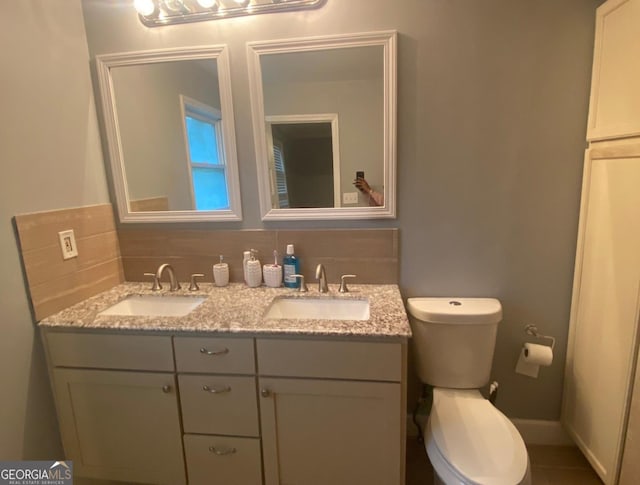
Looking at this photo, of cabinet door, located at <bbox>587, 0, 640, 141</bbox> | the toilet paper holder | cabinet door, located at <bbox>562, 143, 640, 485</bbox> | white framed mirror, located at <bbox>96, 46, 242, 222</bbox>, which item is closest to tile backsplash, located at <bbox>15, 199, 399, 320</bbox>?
white framed mirror, located at <bbox>96, 46, 242, 222</bbox>

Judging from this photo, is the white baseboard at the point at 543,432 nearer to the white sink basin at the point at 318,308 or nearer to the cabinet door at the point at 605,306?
the cabinet door at the point at 605,306

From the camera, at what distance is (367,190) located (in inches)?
63.2

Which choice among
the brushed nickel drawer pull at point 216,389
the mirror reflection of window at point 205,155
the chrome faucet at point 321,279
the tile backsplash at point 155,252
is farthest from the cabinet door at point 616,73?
the brushed nickel drawer pull at point 216,389

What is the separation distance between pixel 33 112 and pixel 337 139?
4.06ft

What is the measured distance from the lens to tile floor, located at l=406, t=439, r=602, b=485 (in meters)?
1.54

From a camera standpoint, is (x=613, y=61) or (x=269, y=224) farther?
(x=269, y=224)

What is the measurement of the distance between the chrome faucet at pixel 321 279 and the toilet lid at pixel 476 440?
671 millimetres

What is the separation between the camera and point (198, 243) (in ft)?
5.78

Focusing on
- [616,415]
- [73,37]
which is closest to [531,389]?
[616,415]

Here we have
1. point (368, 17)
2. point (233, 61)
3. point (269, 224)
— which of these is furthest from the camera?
point (269, 224)

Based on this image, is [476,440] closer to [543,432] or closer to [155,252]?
[543,432]

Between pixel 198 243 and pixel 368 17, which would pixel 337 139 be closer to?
pixel 368 17

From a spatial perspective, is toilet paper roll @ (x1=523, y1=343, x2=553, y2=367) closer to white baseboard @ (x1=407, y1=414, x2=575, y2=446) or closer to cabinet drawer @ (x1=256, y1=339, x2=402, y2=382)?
white baseboard @ (x1=407, y1=414, x2=575, y2=446)

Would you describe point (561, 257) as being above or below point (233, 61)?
below
